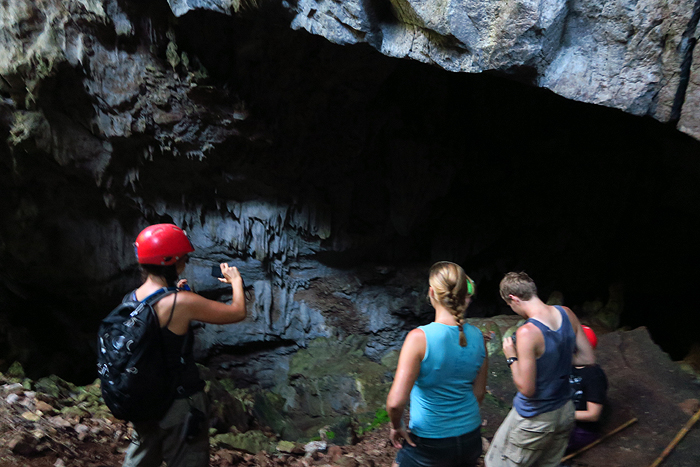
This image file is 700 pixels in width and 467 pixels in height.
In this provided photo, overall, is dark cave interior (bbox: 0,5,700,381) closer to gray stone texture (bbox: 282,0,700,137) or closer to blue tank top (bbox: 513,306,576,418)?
gray stone texture (bbox: 282,0,700,137)

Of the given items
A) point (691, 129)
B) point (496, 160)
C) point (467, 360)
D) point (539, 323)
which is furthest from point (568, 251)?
point (467, 360)

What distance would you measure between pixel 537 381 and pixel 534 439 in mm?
390

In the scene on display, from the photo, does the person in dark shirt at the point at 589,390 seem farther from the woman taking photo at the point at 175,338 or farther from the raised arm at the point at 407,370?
the woman taking photo at the point at 175,338

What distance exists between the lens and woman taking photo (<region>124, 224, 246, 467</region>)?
90.1 inches

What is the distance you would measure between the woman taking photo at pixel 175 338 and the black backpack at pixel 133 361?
0.06m

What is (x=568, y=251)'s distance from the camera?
30.0 feet

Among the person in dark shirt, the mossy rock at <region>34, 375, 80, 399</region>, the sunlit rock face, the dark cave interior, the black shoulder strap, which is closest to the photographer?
the black shoulder strap

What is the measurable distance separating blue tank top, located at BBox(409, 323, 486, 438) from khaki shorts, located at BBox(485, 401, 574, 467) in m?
0.65

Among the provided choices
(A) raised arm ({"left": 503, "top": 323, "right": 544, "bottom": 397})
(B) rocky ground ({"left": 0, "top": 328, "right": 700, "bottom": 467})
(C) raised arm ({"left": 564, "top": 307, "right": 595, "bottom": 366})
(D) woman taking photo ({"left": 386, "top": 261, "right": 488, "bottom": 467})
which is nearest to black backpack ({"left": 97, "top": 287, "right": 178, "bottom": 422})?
(D) woman taking photo ({"left": 386, "top": 261, "right": 488, "bottom": 467})

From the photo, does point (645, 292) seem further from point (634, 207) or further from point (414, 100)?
point (414, 100)

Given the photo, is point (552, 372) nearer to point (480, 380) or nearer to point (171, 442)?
point (480, 380)

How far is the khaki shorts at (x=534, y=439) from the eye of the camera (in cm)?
260

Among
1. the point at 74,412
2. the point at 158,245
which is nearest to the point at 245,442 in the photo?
the point at 74,412

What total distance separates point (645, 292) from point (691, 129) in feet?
24.1
